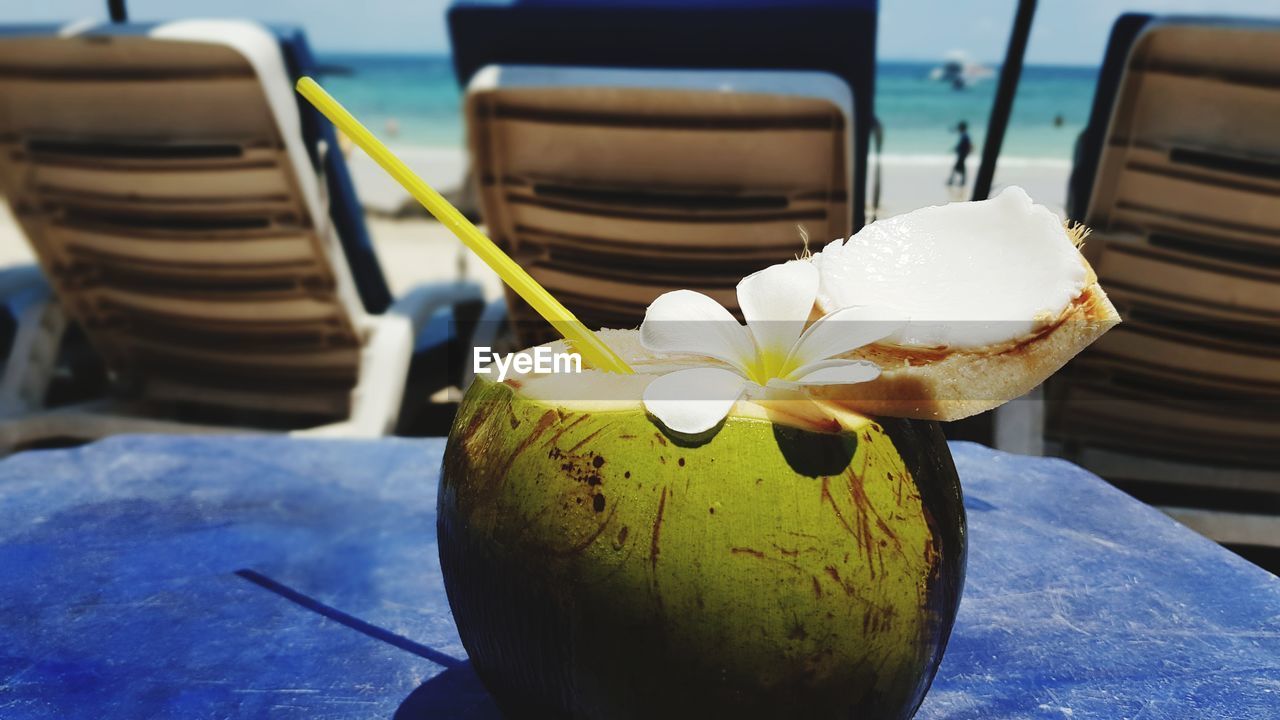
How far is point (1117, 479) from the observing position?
2406 millimetres

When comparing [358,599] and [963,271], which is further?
[358,599]

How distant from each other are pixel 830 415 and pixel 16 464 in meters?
1.41

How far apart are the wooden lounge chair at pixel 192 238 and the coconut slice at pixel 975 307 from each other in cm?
192

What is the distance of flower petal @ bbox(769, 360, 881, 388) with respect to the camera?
65 centimetres

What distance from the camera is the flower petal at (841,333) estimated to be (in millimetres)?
652

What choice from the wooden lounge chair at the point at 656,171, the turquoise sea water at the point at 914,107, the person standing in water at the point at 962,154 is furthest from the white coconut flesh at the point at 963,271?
the turquoise sea water at the point at 914,107

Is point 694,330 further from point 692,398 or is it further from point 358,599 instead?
point 358,599

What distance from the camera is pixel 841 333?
2.17 ft

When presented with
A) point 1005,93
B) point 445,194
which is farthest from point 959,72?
point 1005,93

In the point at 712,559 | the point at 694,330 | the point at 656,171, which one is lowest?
the point at 656,171

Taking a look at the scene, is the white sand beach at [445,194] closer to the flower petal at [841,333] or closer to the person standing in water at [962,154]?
the person standing in water at [962,154]

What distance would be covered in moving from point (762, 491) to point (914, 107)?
25.1 m

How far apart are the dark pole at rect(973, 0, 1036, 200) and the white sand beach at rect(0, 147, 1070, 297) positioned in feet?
15.6

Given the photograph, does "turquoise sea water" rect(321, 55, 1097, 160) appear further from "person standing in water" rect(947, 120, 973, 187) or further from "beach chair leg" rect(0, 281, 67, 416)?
"beach chair leg" rect(0, 281, 67, 416)
